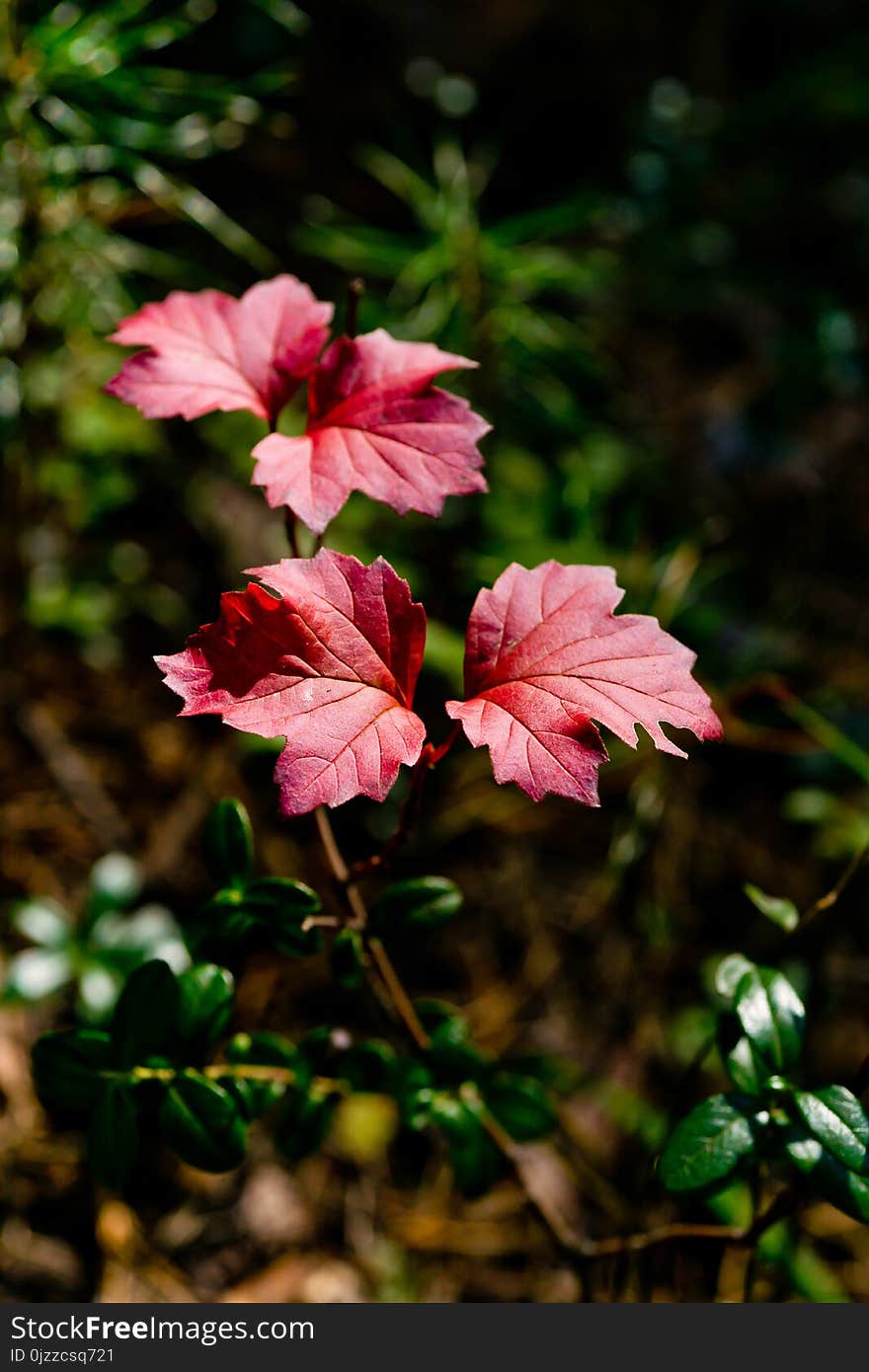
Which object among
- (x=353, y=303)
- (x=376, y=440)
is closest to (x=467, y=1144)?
(x=376, y=440)

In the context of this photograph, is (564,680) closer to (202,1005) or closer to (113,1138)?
(202,1005)

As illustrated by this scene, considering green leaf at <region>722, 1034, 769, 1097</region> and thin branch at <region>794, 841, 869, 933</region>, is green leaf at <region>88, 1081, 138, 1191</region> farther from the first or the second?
thin branch at <region>794, 841, 869, 933</region>

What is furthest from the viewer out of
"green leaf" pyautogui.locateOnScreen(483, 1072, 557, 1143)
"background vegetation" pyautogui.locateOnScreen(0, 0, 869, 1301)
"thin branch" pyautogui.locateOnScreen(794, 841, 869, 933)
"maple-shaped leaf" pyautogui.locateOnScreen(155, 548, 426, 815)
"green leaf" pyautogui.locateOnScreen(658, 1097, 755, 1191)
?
"background vegetation" pyautogui.locateOnScreen(0, 0, 869, 1301)

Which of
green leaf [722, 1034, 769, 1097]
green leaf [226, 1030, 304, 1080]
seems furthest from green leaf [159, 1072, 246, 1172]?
green leaf [722, 1034, 769, 1097]

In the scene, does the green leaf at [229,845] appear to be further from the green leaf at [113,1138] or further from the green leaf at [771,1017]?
the green leaf at [771,1017]

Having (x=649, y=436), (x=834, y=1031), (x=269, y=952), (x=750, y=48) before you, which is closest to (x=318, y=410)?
(x=269, y=952)

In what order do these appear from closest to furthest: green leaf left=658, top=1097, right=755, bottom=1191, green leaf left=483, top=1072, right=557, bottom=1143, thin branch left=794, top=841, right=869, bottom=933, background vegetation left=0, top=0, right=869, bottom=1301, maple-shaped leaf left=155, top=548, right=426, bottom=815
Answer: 1. maple-shaped leaf left=155, top=548, right=426, bottom=815
2. green leaf left=658, top=1097, right=755, bottom=1191
3. thin branch left=794, top=841, right=869, bottom=933
4. green leaf left=483, top=1072, right=557, bottom=1143
5. background vegetation left=0, top=0, right=869, bottom=1301
